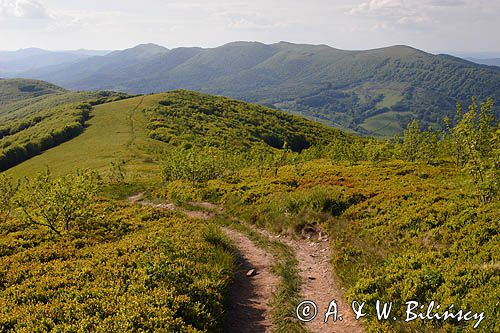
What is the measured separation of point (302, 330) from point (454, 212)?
33.0 feet

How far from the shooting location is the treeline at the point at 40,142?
322ft

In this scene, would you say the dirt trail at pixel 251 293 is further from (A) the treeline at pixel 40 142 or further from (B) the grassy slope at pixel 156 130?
(A) the treeline at pixel 40 142

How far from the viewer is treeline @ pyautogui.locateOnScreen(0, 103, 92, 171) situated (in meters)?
98.2

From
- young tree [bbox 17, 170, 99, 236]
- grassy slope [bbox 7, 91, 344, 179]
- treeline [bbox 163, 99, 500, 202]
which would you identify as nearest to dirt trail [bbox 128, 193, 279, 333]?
young tree [bbox 17, 170, 99, 236]

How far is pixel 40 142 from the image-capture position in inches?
4151

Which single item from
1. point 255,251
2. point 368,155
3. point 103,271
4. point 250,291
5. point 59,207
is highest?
point 59,207

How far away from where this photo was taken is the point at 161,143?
97.1 metres

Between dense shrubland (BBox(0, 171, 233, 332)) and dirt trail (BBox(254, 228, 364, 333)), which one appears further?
dirt trail (BBox(254, 228, 364, 333))

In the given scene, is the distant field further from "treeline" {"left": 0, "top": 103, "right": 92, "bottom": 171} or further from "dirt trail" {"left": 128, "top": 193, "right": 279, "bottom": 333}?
"dirt trail" {"left": 128, "top": 193, "right": 279, "bottom": 333}

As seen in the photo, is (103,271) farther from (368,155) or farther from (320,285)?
(368,155)

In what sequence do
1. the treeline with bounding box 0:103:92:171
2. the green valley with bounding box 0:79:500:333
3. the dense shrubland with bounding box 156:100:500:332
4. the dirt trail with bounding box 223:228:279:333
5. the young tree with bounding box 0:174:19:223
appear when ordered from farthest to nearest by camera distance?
the treeline with bounding box 0:103:92:171 < the young tree with bounding box 0:174:19:223 < the dirt trail with bounding box 223:228:279:333 < the dense shrubland with bounding box 156:100:500:332 < the green valley with bounding box 0:79:500:333

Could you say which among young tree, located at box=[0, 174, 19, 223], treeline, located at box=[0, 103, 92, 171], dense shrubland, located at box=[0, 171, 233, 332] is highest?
dense shrubland, located at box=[0, 171, 233, 332]

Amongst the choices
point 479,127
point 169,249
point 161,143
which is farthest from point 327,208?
point 161,143

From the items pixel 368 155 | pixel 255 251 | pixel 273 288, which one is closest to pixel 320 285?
pixel 273 288
